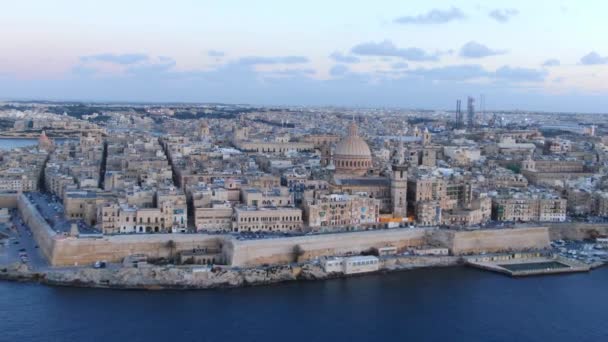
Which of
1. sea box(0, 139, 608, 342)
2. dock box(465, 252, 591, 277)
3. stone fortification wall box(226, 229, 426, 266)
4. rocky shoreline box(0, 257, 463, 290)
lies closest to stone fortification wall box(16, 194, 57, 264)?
rocky shoreline box(0, 257, 463, 290)

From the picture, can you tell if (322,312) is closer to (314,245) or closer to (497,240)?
(314,245)

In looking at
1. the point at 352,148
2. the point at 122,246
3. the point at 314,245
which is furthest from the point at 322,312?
the point at 352,148

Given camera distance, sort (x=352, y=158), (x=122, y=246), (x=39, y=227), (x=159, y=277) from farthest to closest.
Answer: (x=352, y=158) < (x=39, y=227) < (x=122, y=246) < (x=159, y=277)

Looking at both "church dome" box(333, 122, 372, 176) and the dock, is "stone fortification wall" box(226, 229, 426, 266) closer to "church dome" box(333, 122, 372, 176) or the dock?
the dock

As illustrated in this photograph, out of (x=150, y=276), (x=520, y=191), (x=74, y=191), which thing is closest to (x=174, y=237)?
(x=150, y=276)

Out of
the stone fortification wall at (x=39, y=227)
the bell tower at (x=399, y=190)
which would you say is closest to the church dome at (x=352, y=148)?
the bell tower at (x=399, y=190)

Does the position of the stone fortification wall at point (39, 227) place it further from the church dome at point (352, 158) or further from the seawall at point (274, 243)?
the church dome at point (352, 158)
